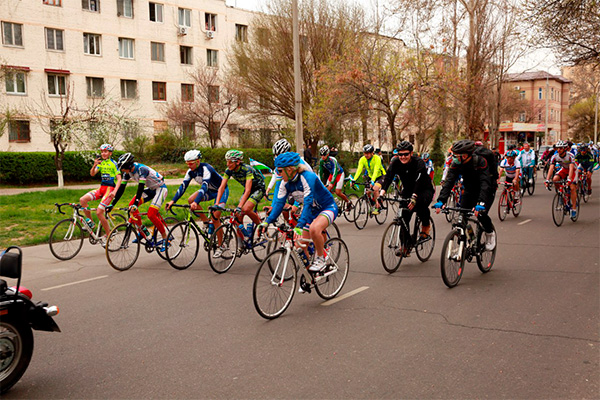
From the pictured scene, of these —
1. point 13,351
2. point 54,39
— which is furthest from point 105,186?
point 54,39

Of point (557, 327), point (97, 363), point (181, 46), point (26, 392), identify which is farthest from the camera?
point (181, 46)

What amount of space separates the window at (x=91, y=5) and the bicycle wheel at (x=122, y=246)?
3411cm

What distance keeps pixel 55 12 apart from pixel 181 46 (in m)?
10.2

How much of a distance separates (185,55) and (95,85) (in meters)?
8.59

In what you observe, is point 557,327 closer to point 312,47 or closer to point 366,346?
point 366,346

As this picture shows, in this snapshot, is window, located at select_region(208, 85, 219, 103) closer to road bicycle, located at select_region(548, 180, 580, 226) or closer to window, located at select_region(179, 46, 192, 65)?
window, located at select_region(179, 46, 192, 65)

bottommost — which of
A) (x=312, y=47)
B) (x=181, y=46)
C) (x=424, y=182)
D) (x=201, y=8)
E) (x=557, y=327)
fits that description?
(x=557, y=327)

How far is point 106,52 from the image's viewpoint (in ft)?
126

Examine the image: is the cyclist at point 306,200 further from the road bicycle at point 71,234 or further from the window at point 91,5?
the window at point 91,5

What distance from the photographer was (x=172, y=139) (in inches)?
1340

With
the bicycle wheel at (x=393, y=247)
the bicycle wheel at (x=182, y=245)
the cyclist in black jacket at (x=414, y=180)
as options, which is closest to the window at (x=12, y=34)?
the bicycle wheel at (x=182, y=245)

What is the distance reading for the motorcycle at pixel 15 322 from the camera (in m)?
3.71

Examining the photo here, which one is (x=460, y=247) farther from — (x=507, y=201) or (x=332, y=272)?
(x=507, y=201)

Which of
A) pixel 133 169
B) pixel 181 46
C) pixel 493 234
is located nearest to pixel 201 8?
pixel 181 46
